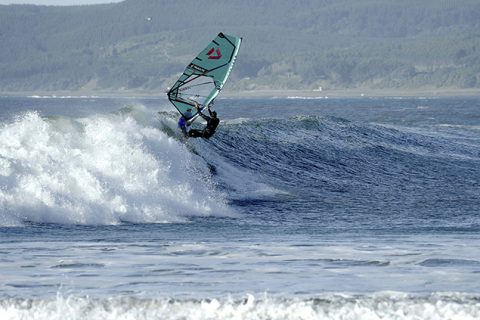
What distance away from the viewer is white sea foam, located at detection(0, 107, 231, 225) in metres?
17.4

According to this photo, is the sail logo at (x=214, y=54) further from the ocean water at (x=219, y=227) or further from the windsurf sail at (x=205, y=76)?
the ocean water at (x=219, y=227)

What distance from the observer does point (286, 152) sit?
30047 millimetres

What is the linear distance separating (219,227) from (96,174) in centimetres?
291

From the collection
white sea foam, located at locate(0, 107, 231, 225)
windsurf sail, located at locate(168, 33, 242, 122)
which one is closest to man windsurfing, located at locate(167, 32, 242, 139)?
windsurf sail, located at locate(168, 33, 242, 122)

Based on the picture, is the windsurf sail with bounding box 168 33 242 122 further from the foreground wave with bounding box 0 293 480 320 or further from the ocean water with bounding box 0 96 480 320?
the foreground wave with bounding box 0 293 480 320

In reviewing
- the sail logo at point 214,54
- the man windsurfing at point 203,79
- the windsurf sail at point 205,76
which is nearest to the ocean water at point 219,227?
the man windsurfing at point 203,79

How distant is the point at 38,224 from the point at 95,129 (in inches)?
187

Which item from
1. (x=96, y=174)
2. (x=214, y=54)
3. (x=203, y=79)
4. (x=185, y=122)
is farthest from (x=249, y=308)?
(x=214, y=54)

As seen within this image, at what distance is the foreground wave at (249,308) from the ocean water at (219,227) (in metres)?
0.02

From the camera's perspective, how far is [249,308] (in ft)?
34.5

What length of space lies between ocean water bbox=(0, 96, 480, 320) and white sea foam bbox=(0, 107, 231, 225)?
0.04 meters

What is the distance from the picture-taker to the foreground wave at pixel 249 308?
10.4 m

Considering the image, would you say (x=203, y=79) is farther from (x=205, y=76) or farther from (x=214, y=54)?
(x=214, y=54)

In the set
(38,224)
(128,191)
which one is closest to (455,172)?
(128,191)
